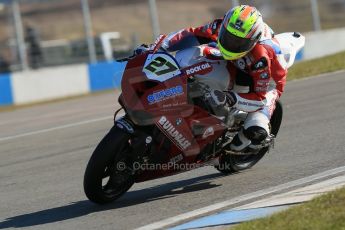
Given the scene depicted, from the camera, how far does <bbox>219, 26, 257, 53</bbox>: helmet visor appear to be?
21.8ft

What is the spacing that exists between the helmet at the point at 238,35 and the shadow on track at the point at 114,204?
1.33 metres

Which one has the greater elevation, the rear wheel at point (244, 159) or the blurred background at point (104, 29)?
the rear wheel at point (244, 159)

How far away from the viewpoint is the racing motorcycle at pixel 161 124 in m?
6.39

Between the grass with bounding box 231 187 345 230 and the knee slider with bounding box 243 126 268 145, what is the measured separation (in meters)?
1.28

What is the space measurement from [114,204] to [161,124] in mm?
863

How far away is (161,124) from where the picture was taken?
21.4 feet

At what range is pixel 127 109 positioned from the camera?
6.51m

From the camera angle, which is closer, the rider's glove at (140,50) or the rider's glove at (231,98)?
the rider's glove at (231,98)

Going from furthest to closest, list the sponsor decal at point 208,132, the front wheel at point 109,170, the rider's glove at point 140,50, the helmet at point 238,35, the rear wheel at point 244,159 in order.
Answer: the rear wheel at point 244,159, the rider's glove at point 140,50, the sponsor decal at point 208,132, the helmet at point 238,35, the front wheel at point 109,170

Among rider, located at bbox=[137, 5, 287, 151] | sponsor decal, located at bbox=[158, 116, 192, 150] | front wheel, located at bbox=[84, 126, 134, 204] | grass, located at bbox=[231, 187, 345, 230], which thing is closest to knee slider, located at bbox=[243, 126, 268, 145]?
rider, located at bbox=[137, 5, 287, 151]

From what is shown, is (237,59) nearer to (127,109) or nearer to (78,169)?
(127,109)

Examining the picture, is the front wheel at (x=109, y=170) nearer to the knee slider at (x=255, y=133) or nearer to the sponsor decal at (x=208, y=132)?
the sponsor decal at (x=208, y=132)

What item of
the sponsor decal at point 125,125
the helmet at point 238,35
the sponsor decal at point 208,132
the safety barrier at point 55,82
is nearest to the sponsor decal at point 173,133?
the sponsor decal at point 208,132

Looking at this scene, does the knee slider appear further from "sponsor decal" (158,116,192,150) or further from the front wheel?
the front wheel
